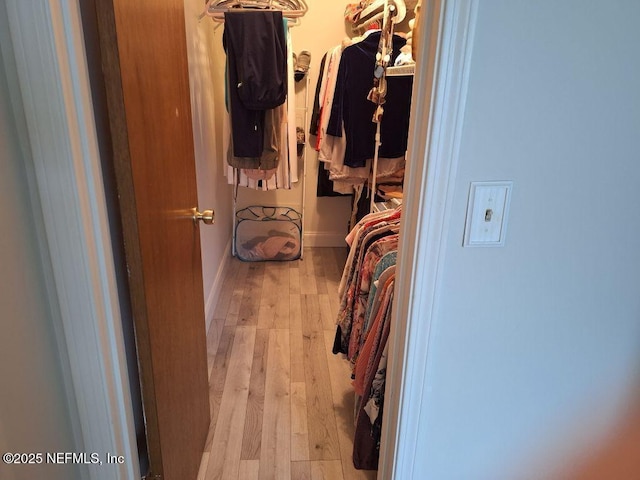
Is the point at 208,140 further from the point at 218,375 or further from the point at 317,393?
the point at 317,393

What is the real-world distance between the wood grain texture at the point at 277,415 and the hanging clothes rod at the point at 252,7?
1.89 metres

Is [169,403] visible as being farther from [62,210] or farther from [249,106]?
[249,106]

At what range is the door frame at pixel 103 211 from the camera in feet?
2.41

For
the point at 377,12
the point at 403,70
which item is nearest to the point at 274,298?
the point at 403,70

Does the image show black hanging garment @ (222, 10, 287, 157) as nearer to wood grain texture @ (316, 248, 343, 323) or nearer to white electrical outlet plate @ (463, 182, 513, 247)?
wood grain texture @ (316, 248, 343, 323)

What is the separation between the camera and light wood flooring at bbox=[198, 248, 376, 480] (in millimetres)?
1644

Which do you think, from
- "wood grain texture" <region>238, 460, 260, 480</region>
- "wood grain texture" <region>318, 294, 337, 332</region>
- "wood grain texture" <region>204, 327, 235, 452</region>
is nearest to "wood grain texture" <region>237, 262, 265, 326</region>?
"wood grain texture" <region>204, 327, 235, 452</region>

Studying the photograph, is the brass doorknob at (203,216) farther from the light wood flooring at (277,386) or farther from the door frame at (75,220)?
the light wood flooring at (277,386)

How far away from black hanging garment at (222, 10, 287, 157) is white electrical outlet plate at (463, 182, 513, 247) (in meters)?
1.82

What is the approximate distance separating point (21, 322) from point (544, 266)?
1.04 meters

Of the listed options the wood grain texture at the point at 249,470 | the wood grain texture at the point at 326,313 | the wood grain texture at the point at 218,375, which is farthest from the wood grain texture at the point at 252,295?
the wood grain texture at the point at 249,470

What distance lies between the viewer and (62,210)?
2.67ft

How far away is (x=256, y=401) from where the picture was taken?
1962 millimetres

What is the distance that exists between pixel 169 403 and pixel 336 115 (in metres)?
2.19
